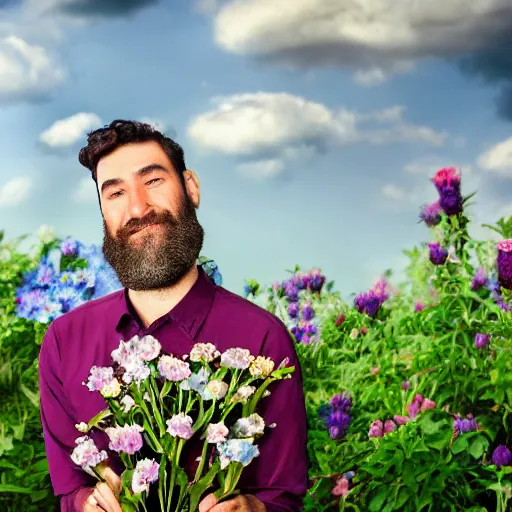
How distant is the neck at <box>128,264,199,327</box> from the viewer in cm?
173

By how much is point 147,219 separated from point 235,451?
480 millimetres

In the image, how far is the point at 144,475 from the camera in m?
1.46

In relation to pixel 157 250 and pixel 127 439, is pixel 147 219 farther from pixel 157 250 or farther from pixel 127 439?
pixel 127 439

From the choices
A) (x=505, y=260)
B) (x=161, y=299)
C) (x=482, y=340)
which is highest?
(x=505, y=260)

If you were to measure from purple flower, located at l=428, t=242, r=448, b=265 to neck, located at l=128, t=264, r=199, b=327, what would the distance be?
1.59 metres

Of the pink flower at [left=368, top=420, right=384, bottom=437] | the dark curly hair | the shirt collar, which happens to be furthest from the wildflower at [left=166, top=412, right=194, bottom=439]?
the pink flower at [left=368, top=420, right=384, bottom=437]

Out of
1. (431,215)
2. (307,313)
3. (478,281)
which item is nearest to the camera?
(478,281)

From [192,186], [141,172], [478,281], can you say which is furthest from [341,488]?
[141,172]

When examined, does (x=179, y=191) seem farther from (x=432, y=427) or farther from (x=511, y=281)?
(x=511, y=281)

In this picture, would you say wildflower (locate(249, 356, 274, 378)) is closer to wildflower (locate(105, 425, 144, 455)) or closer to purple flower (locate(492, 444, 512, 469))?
wildflower (locate(105, 425, 144, 455))

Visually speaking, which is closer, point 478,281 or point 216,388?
point 216,388

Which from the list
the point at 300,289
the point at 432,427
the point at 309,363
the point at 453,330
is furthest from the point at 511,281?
the point at 300,289

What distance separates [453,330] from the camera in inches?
116

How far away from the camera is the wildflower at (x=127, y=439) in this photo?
1.48 meters
